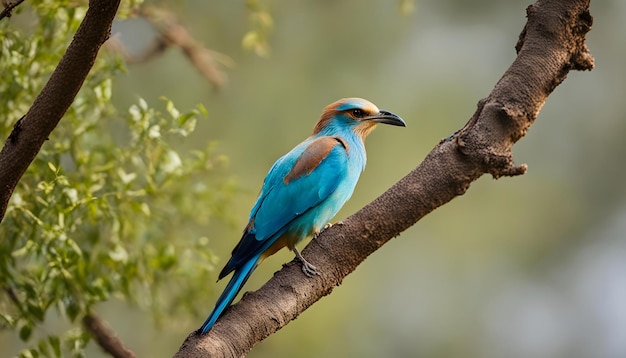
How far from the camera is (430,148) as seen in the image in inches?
338

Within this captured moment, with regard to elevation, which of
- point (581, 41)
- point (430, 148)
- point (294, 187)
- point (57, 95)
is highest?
point (430, 148)

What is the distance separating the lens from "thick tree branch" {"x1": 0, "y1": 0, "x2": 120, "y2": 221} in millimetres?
2557

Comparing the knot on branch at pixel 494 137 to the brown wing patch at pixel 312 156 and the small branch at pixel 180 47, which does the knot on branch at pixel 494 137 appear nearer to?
the brown wing patch at pixel 312 156

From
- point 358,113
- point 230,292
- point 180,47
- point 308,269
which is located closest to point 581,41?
point 308,269

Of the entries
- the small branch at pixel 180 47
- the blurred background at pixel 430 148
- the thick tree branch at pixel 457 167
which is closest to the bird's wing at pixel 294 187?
the thick tree branch at pixel 457 167

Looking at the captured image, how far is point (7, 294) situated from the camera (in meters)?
3.91

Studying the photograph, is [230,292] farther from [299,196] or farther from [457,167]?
[457,167]

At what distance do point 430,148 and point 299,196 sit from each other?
475 cm

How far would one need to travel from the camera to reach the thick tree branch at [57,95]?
101 inches

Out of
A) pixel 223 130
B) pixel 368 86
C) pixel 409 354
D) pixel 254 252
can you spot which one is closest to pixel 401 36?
pixel 368 86

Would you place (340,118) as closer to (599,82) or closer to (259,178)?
(259,178)

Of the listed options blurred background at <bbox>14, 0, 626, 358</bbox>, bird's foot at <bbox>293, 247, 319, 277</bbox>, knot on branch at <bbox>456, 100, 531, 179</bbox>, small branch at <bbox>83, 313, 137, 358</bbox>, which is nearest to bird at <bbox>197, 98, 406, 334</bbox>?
bird's foot at <bbox>293, 247, 319, 277</bbox>

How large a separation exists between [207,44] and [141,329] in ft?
8.32

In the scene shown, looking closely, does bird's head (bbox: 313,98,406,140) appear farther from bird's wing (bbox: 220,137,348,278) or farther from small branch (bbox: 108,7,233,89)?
small branch (bbox: 108,7,233,89)
